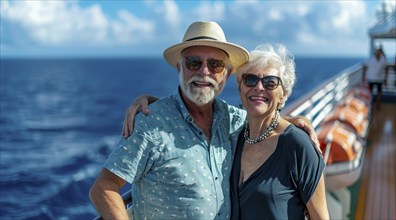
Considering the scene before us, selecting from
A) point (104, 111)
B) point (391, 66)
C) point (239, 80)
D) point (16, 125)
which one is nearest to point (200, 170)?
point (239, 80)

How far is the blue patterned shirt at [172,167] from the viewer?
1.37m

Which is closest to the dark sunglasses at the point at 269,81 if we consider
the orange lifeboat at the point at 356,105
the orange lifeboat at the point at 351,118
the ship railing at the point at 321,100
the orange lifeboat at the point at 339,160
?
the ship railing at the point at 321,100

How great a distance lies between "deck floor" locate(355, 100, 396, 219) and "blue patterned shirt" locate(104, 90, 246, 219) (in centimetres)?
200

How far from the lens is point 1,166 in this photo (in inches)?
424

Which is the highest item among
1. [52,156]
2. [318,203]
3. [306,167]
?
[306,167]

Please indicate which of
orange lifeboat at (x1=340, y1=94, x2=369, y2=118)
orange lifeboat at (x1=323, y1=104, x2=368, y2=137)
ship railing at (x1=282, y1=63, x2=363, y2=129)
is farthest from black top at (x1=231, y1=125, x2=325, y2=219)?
orange lifeboat at (x1=340, y1=94, x2=369, y2=118)

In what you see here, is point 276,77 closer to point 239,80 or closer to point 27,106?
point 239,80

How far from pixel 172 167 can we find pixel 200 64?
0.37 metres

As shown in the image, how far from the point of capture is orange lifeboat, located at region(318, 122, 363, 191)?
10.1ft

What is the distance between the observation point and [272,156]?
1477 millimetres

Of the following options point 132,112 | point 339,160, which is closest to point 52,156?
point 339,160

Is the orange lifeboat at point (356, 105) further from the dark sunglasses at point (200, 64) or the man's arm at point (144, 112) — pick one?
the dark sunglasses at point (200, 64)

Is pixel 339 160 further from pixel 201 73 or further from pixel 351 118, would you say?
pixel 201 73

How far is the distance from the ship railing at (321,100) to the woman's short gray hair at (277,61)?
1051mm
